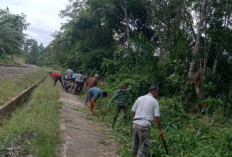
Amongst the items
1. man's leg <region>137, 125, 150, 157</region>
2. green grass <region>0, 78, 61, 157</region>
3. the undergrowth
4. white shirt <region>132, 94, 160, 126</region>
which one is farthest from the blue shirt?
white shirt <region>132, 94, 160, 126</region>

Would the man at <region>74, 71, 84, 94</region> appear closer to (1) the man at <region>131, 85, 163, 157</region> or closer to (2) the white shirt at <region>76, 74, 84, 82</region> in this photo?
(2) the white shirt at <region>76, 74, 84, 82</region>

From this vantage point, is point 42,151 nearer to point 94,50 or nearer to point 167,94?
point 167,94

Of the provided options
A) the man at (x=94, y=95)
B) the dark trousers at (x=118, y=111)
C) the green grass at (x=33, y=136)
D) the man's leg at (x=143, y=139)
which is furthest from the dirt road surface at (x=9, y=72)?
the man's leg at (x=143, y=139)

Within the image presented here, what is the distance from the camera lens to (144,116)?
242 inches

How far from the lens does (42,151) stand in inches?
235

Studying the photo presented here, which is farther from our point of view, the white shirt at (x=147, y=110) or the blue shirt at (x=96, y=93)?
the blue shirt at (x=96, y=93)

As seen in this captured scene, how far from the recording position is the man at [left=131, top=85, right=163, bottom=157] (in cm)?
611

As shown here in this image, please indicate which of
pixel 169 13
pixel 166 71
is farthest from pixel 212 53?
pixel 169 13

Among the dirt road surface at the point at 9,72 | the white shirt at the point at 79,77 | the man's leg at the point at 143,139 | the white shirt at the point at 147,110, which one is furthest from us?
the dirt road surface at the point at 9,72

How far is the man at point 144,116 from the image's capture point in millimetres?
6109

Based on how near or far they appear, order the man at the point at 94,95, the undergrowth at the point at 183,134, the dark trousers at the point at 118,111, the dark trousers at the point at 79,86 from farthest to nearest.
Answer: the dark trousers at the point at 79,86
the man at the point at 94,95
the dark trousers at the point at 118,111
the undergrowth at the point at 183,134

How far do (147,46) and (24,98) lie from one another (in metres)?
7.02

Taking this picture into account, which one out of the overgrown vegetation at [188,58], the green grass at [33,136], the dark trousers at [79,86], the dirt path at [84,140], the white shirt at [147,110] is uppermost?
the overgrown vegetation at [188,58]

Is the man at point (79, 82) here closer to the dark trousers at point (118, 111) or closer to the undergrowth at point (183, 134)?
the undergrowth at point (183, 134)
